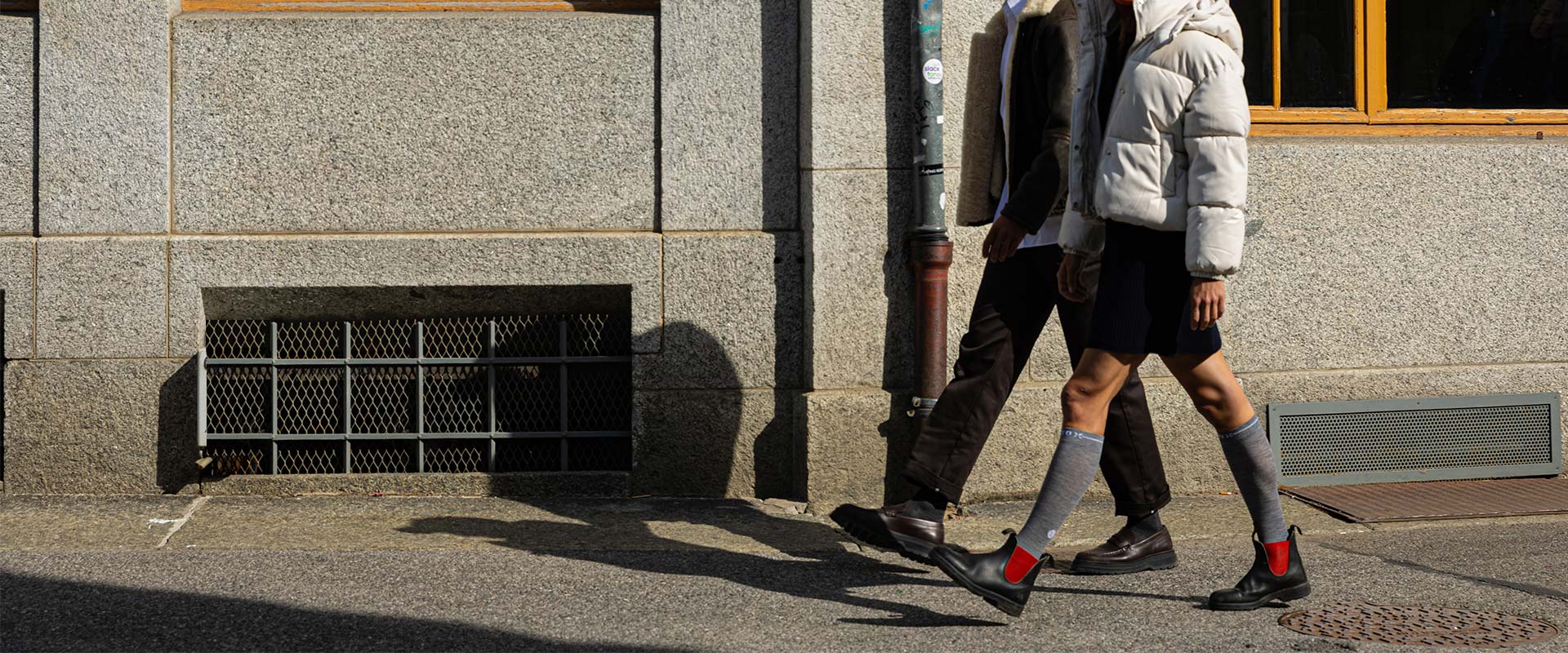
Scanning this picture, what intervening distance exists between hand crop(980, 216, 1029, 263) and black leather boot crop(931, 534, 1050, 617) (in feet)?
2.86

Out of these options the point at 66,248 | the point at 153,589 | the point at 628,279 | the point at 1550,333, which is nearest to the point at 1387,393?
the point at 1550,333

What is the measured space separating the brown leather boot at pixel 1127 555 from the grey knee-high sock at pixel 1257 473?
0.54m

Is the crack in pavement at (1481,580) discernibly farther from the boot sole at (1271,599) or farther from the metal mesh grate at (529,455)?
the metal mesh grate at (529,455)

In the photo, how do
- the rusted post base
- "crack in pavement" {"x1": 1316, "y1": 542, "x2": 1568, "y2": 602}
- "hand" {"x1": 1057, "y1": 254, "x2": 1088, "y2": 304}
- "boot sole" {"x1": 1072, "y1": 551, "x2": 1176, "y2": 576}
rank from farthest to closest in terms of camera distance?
the rusted post base → "boot sole" {"x1": 1072, "y1": 551, "x2": 1176, "y2": 576} → "crack in pavement" {"x1": 1316, "y1": 542, "x2": 1568, "y2": 602} → "hand" {"x1": 1057, "y1": 254, "x2": 1088, "y2": 304}

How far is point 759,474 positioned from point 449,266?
1.45m

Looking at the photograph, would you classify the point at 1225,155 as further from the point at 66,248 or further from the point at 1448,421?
the point at 66,248

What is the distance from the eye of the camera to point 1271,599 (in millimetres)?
3916

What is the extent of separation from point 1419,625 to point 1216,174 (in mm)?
1289

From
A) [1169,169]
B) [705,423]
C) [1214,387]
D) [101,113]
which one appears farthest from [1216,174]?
[101,113]

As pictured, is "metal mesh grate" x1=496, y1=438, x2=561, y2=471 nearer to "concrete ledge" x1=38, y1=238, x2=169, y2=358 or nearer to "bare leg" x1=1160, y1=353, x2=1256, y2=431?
"concrete ledge" x1=38, y1=238, x2=169, y2=358

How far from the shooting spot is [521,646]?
3.55 meters

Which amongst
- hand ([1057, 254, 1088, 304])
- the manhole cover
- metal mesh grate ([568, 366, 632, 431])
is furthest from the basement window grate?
the manhole cover

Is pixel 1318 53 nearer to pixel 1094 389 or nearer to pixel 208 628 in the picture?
pixel 1094 389

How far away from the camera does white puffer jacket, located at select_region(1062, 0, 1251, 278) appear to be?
355cm
